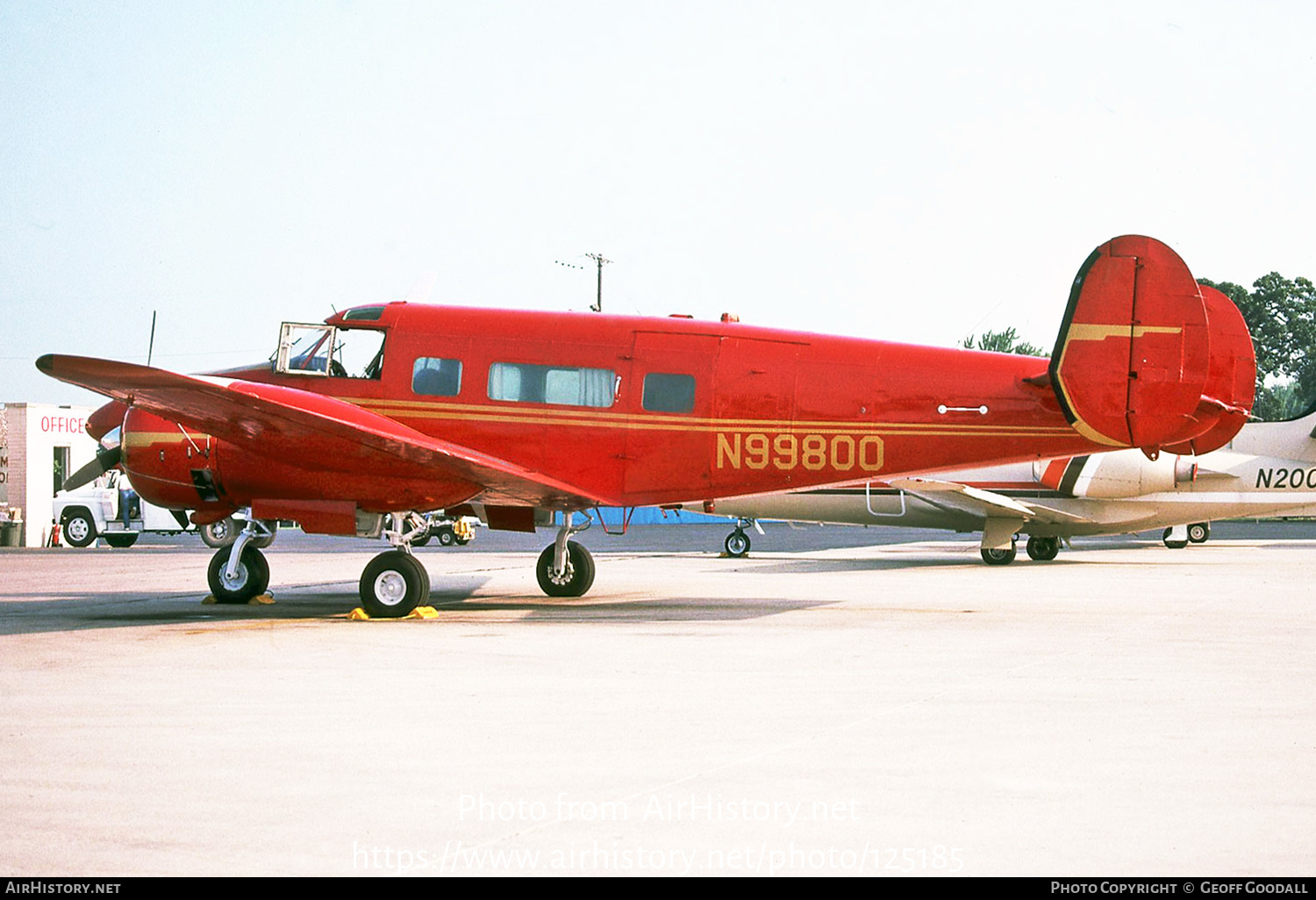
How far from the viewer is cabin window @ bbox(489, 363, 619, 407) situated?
Answer: 1474 cm

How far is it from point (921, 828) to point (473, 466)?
8863mm

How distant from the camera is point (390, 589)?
13844 mm

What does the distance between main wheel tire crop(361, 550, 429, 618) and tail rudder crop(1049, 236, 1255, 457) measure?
24.4 ft

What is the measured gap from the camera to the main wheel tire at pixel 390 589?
45.2 feet

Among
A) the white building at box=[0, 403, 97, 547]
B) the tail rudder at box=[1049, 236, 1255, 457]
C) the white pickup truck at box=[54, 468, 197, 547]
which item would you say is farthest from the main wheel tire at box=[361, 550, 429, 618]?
the white building at box=[0, 403, 97, 547]

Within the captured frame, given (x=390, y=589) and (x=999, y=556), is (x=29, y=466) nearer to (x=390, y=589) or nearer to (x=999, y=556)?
(x=999, y=556)

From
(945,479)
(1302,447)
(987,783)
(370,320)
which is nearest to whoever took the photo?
(987,783)

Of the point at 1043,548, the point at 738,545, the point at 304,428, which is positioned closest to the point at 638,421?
the point at 304,428

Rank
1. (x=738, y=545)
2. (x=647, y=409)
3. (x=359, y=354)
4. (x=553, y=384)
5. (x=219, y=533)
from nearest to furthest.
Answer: (x=647, y=409) < (x=553, y=384) < (x=359, y=354) < (x=738, y=545) < (x=219, y=533)

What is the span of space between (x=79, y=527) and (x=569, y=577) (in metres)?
26.7

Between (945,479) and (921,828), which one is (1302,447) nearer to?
(945,479)

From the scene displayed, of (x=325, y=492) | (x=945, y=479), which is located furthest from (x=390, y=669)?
(x=945, y=479)

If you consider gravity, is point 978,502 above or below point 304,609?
above

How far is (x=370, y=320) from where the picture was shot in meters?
15.1
